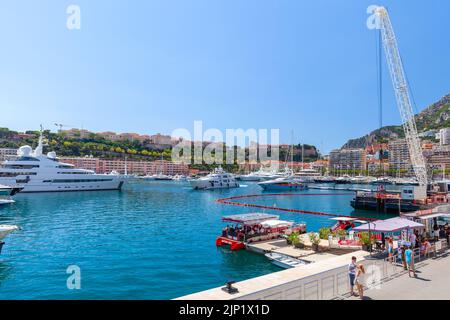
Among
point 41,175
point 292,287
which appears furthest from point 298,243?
point 41,175

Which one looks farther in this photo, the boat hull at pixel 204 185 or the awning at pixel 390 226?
the boat hull at pixel 204 185

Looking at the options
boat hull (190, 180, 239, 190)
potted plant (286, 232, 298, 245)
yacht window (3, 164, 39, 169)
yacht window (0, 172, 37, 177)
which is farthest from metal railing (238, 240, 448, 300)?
boat hull (190, 180, 239, 190)

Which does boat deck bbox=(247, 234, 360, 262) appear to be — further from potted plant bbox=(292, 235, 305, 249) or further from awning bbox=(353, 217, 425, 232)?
awning bbox=(353, 217, 425, 232)

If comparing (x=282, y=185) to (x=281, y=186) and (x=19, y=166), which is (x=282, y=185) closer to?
(x=281, y=186)

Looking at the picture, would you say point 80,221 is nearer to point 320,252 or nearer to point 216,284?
point 216,284

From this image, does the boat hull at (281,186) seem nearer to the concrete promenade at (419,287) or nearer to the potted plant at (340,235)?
the potted plant at (340,235)

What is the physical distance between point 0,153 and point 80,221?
16595 cm

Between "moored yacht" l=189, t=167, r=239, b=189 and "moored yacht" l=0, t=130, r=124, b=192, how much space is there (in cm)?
3153

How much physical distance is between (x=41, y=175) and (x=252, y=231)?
72691 mm

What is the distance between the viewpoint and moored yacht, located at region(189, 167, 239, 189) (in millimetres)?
105125

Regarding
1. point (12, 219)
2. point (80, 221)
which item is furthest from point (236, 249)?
point (12, 219)

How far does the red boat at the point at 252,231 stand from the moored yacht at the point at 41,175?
70.1 meters

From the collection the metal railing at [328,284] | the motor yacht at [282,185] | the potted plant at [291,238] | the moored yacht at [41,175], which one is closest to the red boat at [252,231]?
the potted plant at [291,238]

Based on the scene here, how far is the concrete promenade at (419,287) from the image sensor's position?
9.88 m
